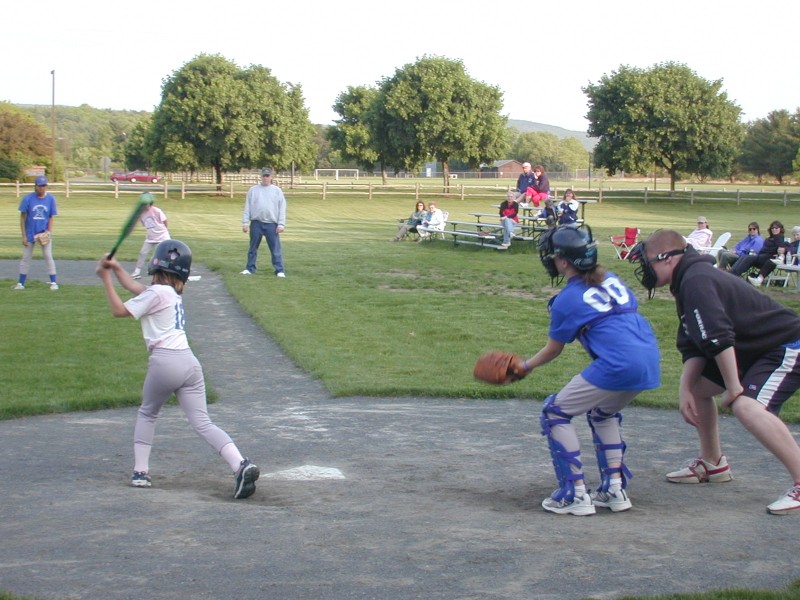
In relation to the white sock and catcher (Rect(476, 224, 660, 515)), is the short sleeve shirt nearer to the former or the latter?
the white sock

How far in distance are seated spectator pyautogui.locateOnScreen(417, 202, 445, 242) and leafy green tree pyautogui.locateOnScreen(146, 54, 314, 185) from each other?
38.6 m

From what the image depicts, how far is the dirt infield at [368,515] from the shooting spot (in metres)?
4.52

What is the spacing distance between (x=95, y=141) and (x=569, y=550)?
18427 centimetres

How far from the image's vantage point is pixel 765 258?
18.6 metres

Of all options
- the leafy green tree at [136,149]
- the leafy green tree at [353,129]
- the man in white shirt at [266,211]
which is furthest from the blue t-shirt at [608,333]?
the leafy green tree at [136,149]

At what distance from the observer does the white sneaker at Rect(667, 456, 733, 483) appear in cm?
645

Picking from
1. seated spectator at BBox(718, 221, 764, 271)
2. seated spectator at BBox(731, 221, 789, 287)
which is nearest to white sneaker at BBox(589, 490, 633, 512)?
seated spectator at BBox(731, 221, 789, 287)

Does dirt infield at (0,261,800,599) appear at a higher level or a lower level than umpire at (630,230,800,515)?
→ lower

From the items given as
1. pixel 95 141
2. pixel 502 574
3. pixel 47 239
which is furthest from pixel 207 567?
pixel 95 141

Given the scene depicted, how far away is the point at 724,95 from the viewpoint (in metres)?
72.1

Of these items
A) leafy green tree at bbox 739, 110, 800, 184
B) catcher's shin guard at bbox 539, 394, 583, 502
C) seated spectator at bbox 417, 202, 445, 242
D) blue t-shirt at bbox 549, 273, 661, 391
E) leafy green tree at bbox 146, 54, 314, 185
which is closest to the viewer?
blue t-shirt at bbox 549, 273, 661, 391

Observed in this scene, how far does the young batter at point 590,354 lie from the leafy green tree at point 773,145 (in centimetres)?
10566

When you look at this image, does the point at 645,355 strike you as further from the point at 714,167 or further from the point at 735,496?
the point at 714,167

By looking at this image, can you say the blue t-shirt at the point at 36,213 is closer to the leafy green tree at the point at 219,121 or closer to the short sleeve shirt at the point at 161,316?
the short sleeve shirt at the point at 161,316
